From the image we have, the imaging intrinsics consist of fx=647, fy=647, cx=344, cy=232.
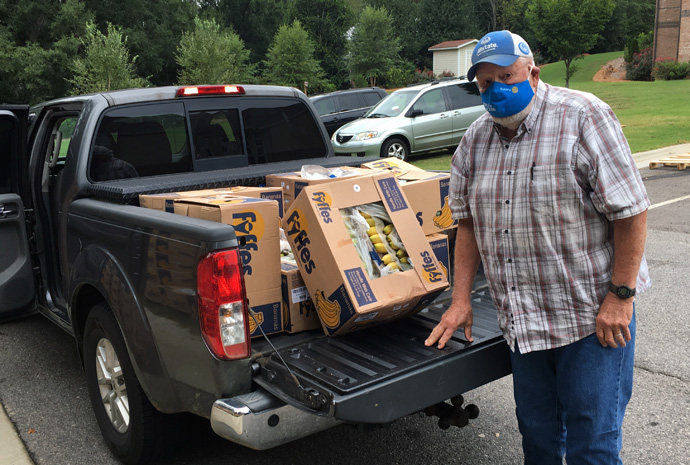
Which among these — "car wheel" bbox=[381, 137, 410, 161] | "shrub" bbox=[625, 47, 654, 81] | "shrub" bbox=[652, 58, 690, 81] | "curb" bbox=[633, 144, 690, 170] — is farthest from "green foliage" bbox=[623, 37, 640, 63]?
"car wheel" bbox=[381, 137, 410, 161]

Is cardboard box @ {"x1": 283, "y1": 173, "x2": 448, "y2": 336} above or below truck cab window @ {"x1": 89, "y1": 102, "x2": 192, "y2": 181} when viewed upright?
below

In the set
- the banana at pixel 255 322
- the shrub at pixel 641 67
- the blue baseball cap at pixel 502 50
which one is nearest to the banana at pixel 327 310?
the banana at pixel 255 322

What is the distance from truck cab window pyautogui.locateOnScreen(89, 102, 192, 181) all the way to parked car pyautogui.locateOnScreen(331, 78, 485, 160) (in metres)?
10.4

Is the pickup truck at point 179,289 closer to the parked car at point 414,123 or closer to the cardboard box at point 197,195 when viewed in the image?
the cardboard box at point 197,195

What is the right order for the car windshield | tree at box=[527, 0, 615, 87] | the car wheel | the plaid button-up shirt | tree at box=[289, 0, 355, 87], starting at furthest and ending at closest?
tree at box=[289, 0, 355, 87] < tree at box=[527, 0, 615, 87] < the car windshield < the car wheel < the plaid button-up shirt

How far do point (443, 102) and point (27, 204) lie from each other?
39.7ft

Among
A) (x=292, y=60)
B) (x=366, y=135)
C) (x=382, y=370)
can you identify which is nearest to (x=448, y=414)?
(x=382, y=370)

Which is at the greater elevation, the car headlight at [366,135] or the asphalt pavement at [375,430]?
the car headlight at [366,135]

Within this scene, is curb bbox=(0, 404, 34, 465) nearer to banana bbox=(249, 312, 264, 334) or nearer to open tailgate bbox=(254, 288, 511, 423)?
banana bbox=(249, 312, 264, 334)

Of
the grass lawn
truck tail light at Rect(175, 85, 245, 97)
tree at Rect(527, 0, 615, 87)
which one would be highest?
tree at Rect(527, 0, 615, 87)

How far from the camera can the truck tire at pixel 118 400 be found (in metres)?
3.10

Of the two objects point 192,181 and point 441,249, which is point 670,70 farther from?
point 192,181

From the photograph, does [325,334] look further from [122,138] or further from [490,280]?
[122,138]

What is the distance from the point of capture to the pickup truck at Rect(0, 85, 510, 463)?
8.17ft
